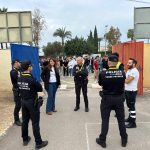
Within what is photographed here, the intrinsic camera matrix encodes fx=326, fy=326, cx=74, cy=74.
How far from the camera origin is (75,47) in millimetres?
70062

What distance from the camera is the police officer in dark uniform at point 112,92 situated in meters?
6.83

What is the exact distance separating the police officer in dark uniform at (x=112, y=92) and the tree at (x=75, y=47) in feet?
205

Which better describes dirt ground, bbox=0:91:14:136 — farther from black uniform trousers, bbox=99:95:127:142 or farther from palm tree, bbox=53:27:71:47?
palm tree, bbox=53:27:71:47

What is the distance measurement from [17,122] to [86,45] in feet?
216

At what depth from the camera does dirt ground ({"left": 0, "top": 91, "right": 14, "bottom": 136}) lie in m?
9.27

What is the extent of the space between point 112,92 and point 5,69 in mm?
10987

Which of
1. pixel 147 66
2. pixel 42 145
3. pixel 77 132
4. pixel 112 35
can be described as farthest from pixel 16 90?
pixel 112 35

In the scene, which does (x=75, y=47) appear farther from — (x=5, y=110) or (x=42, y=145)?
(x=42, y=145)

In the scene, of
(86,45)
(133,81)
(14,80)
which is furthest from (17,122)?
(86,45)

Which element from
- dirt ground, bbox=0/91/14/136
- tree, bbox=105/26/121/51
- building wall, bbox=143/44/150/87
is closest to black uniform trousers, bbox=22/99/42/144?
dirt ground, bbox=0/91/14/136

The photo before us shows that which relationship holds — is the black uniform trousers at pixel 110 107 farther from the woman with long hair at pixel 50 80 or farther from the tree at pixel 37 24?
the tree at pixel 37 24

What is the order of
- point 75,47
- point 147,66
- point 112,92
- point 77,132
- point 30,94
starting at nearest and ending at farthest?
1. point 112,92
2. point 30,94
3. point 77,132
4. point 147,66
5. point 75,47

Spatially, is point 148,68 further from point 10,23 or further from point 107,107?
point 107,107

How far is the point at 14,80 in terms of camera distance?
374 inches
